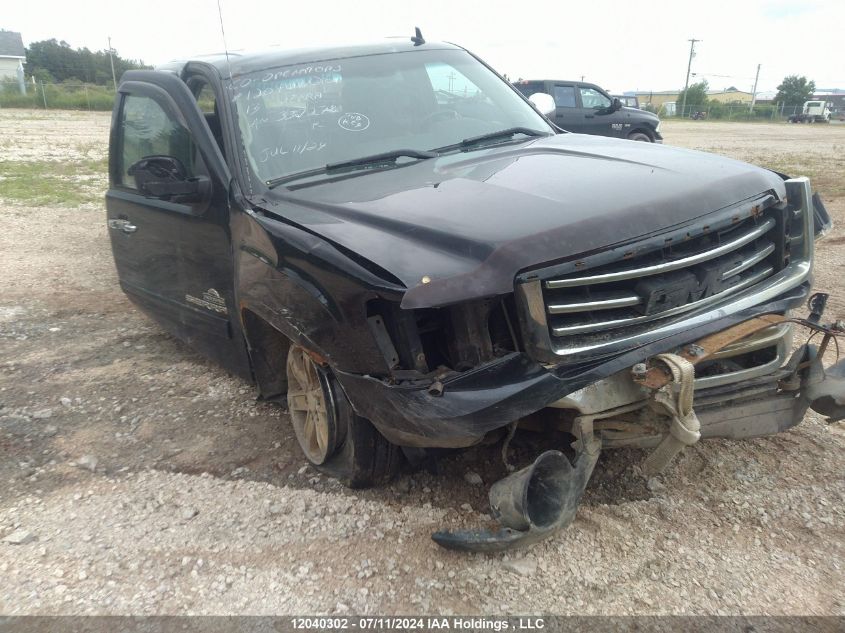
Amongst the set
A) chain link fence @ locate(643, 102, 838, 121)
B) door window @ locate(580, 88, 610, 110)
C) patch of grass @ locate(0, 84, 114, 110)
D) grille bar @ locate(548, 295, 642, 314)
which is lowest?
chain link fence @ locate(643, 102, 838, 121)

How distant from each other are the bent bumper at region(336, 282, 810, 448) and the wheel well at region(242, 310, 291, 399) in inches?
44.1

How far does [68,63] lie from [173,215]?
70081 mm

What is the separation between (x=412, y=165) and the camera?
3418mm

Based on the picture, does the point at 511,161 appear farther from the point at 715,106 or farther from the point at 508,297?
the point at 715,106

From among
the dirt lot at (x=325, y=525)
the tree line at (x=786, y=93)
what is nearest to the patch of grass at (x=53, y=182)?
the dirt lot at (x=325, y=525)

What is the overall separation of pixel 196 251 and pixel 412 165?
49.4 inches

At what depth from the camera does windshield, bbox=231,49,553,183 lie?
11.3 feet

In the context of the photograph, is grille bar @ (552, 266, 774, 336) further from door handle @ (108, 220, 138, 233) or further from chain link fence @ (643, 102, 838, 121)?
chain link fence @ (643, 102, 838, 121)

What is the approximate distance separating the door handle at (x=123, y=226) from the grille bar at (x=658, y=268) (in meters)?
3.08

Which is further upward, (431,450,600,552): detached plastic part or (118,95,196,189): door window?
(118,95,196,189): door window

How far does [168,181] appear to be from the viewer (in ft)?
11.5

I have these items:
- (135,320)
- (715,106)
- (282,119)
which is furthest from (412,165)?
(715,106)

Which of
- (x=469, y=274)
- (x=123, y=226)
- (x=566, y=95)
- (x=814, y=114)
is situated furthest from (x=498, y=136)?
(x=814, y=114)

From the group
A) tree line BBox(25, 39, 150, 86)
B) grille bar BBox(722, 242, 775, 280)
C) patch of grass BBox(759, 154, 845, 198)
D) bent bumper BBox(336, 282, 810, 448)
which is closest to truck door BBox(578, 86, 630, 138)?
patch of grass BBox(759, 154, 845, 198)
